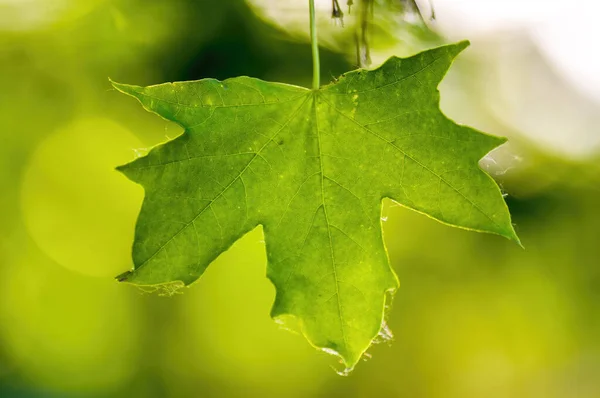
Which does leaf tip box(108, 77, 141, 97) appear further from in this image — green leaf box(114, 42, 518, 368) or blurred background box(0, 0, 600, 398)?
blurred background box(0, 0, 600, 398)

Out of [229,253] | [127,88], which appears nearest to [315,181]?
[127,88]

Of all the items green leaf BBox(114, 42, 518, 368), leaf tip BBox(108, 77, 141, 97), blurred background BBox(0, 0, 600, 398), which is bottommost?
blurred background BBox(0, 0, 600, 398)

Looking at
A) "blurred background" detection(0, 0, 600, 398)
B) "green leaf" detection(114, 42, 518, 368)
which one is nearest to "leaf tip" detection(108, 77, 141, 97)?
"green leaf" detection(114, 42, 518, 368)

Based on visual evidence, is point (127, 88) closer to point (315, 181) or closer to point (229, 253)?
point (315, 181)

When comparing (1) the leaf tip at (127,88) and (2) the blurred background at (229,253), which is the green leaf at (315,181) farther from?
(2) the blurred background at (229,253)

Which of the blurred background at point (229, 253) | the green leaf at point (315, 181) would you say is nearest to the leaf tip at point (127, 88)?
Result: the green leaf at point (315, 181)

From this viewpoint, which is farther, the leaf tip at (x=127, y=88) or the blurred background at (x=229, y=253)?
the blurred background at (x=229, y=253)

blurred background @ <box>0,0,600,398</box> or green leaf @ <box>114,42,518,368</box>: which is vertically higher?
green leaf @ <box>114,42,518,368</box>
